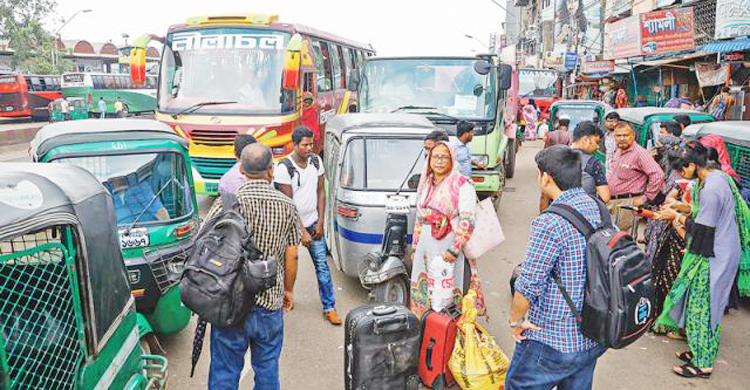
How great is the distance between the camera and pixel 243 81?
10109 millimetres

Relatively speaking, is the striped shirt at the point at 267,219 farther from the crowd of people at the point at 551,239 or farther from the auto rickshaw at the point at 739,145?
the auto rickshaw at the point at 739,145

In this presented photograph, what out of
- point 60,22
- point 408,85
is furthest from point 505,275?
point 60,22

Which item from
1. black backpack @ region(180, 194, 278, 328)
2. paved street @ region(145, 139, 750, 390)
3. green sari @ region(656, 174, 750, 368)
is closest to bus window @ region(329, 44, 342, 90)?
paved street @ region(145, 139, 750, 390)

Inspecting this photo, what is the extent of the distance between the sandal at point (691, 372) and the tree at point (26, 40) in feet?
147

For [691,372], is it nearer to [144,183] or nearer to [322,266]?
[322,266]

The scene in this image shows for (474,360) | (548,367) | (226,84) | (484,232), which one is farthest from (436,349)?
(226,84)

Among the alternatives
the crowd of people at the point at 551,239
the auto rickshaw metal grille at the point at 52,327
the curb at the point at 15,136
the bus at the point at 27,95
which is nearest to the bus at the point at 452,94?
the crowd of people at the point at 551,239

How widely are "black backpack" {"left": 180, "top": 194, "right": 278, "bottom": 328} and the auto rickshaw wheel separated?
1943 millimetres

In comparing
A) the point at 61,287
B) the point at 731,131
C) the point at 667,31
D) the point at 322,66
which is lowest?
the point at 61,287

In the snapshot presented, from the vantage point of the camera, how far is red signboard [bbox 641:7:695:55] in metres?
14.9

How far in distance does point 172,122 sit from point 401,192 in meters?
5.75

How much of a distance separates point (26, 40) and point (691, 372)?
47687 mm

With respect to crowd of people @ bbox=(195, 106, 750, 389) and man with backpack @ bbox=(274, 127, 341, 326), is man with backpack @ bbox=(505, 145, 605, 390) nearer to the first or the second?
crowd of people @ bbox=(195, 106, 750, 389)

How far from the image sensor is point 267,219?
3215 millimetres
